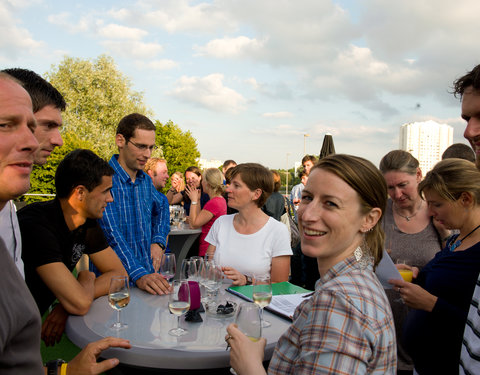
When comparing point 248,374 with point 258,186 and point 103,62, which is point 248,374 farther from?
point 103,62

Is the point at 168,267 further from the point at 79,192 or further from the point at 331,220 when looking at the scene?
the point at 331,220

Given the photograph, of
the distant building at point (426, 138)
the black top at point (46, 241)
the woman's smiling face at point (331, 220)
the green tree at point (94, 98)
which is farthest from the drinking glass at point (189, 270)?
the distant building at point (426, 138)

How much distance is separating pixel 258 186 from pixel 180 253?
3083 mm

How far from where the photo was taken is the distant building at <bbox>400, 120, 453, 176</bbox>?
55.5 metres

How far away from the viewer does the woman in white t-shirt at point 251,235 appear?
120 inches

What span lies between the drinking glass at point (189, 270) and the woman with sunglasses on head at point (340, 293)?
944 millimetres

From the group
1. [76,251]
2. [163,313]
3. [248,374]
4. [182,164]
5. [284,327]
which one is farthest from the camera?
[182,164]

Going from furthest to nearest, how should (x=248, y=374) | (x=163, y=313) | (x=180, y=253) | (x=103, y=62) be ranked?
(x=103, y=62) → (x=180, y=253) → (x=163, y=313) → (x=248, y=374)

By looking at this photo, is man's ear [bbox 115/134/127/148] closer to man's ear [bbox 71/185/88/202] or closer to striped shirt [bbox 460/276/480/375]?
man's ear [bbox 71/185/88/202]

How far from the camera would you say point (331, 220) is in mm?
1394

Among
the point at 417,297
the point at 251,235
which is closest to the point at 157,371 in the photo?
the point at 417,297

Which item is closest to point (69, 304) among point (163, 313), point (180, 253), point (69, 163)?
point (163, 313)

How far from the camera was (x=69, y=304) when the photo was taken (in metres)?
2.04

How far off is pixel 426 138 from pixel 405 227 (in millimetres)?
63358
